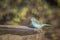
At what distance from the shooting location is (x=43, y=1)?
234 centimetres

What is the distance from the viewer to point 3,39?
90 cm

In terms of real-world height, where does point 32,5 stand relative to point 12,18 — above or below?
above

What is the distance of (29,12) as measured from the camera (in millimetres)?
2330

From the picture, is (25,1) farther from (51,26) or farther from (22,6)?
(51,26)

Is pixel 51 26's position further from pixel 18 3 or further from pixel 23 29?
pixel 23 29

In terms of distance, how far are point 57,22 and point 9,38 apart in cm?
151

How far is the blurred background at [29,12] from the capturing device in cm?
231

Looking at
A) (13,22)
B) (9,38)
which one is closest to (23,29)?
(9,38)

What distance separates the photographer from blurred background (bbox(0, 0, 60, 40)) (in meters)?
2.31

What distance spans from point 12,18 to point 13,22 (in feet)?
0.36

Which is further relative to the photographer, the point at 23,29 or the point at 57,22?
the point at 57,22

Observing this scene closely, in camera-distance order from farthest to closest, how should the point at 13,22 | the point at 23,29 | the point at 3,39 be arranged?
1. the point at 13,22
2. the point at 23,29
3. the point at 3,39

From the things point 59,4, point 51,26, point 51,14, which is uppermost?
point 59,4

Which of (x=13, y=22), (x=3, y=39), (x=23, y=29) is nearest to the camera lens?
(x=3, y=39)
